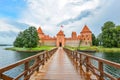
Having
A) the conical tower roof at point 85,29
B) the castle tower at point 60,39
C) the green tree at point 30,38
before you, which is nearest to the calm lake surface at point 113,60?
the green tree at point 30,38

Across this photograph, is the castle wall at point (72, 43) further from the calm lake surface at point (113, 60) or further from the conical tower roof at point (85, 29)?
the calm lake surface at point (113, 60)

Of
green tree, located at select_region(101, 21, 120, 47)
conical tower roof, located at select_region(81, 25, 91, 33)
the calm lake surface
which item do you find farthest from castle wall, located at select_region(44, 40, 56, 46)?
the calm lake surface

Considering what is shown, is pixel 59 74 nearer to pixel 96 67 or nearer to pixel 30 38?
pixel 96 67

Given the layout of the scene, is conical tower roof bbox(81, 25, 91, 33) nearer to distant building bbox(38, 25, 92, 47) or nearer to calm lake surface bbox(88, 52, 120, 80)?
distant building bbox(38, 25, 92, 47)

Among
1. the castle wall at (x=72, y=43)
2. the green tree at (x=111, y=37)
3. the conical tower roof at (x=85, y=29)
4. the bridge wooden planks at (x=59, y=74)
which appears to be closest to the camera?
the bridge wooden planks at (x=59, y=74)

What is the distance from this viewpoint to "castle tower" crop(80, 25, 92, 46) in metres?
87.1

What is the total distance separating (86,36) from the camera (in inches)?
3536

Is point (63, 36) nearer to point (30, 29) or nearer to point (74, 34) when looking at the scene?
point (74, 34)

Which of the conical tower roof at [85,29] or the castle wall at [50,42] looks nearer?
the conical tower roof at [85,29]

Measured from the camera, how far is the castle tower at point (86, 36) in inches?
3428

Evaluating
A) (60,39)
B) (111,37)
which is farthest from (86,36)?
(111,37)

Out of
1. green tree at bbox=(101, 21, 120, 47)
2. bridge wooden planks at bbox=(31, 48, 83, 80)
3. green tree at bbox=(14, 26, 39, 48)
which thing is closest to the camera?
bridge wooden planks at bbox=(31, 48, 83, 80)

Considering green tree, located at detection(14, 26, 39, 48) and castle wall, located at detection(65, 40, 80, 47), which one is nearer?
green tree, located at detection(14, 26, 39, 48)

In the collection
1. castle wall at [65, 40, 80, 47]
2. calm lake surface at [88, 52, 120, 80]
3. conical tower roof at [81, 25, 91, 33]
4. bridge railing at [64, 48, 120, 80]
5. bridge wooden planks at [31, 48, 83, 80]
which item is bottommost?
calm lake surface at [88, 52, 120, 80]
